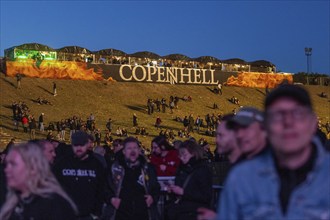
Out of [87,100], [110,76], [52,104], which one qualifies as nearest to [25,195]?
[52,104]

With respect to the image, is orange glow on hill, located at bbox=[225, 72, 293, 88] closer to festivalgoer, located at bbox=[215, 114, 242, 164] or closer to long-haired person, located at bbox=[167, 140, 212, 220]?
long-haired person, located at bbox=[167, 140, 212, 220]

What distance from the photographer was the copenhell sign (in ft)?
204

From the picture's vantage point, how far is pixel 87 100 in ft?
200

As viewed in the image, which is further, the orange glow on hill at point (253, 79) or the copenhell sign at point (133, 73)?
the orange glow on hill at point (253, 79)

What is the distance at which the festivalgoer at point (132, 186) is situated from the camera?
25.9 feet

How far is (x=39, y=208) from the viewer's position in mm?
4129

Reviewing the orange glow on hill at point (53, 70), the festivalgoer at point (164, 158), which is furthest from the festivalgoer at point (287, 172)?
the orange glow on hill at point (53, 70)

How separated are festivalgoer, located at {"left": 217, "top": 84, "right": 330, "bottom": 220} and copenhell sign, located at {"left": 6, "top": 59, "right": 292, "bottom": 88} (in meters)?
57.8

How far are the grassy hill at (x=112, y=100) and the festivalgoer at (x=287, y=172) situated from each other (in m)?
41.4

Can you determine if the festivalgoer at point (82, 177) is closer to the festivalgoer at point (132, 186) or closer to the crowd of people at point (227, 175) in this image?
the crowd of people at point (227, 175)

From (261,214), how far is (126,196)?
214 inches

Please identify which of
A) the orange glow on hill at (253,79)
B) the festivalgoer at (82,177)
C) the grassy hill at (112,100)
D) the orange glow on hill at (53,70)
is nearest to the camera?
the festivalgoer at (82,177)

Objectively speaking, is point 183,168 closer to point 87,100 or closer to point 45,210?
point 45,210

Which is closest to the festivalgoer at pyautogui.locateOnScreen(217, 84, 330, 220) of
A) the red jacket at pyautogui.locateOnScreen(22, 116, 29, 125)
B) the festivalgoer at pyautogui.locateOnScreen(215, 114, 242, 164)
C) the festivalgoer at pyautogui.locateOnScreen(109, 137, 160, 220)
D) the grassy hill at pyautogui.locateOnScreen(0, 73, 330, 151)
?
the festivalgoer at pyautogui.locateOnScreen(215, 114, 242, 164)
